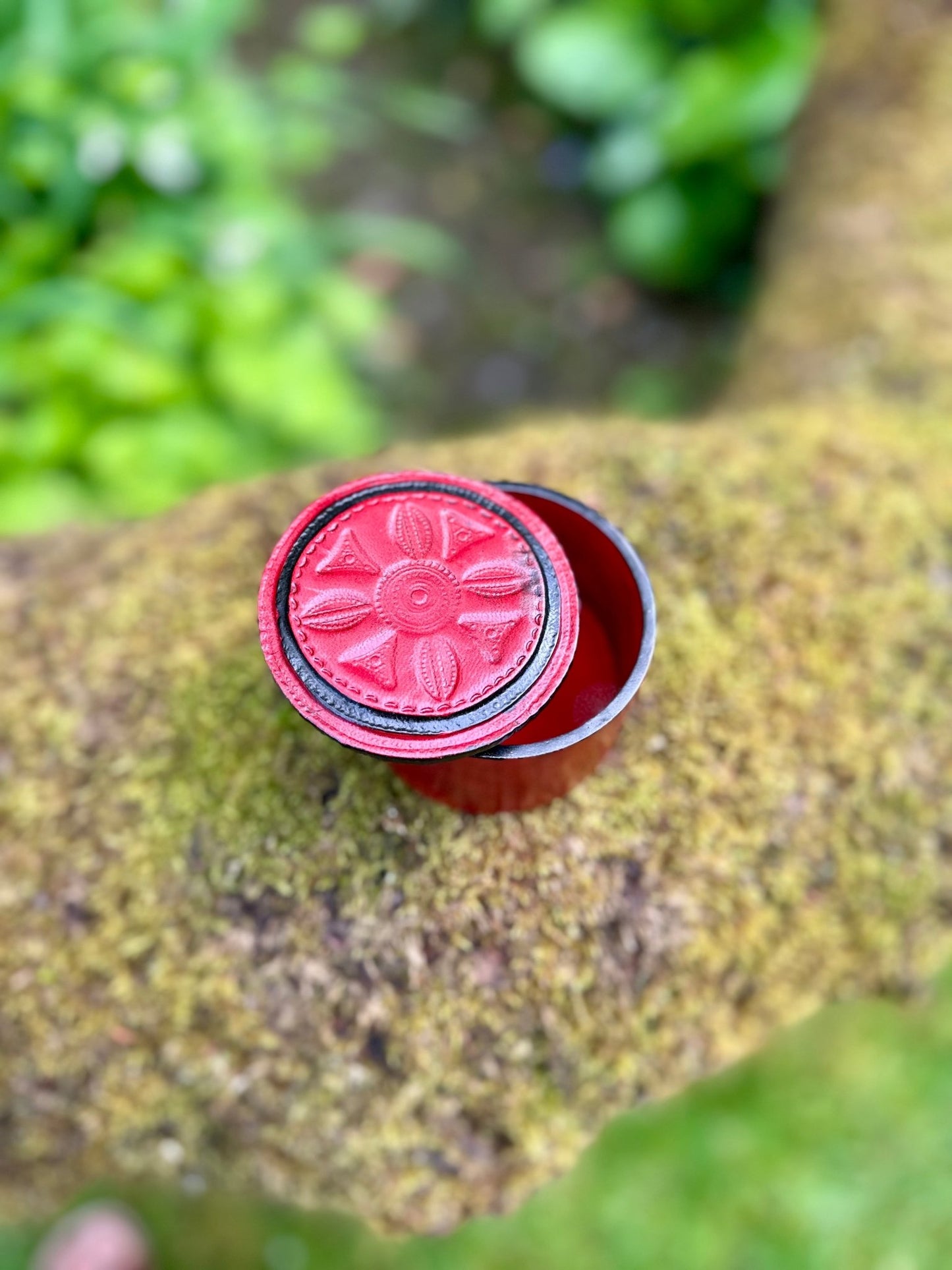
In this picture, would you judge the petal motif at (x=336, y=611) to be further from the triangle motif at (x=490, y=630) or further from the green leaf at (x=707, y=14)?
the green leaf at (x=707, y=14)

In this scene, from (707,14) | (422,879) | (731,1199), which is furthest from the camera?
(707,14)

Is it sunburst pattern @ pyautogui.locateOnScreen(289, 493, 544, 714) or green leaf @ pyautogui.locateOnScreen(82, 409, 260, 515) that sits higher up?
sunburst pattern @ pyautogui.locateOnScreen(289, 493, 544, 714)

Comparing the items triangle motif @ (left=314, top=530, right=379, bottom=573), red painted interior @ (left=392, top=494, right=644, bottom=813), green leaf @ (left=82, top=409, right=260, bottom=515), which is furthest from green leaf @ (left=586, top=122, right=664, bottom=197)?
triangle motif @ (left=314, top=530, right=379, bottom=573)

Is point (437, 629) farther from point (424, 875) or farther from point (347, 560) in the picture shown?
point (424, 875)

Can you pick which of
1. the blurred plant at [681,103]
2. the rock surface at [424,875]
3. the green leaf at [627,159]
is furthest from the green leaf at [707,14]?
the rock surface at [424,875]

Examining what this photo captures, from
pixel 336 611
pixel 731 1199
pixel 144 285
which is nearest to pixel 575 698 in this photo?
pixel 336 611

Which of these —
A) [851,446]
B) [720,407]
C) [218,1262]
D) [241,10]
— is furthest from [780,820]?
[241,10]

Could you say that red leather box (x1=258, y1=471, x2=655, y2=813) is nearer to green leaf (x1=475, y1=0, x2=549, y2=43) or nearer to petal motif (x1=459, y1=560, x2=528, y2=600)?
petal motif (x1=459, y1=560, x2=528, y2=600)
